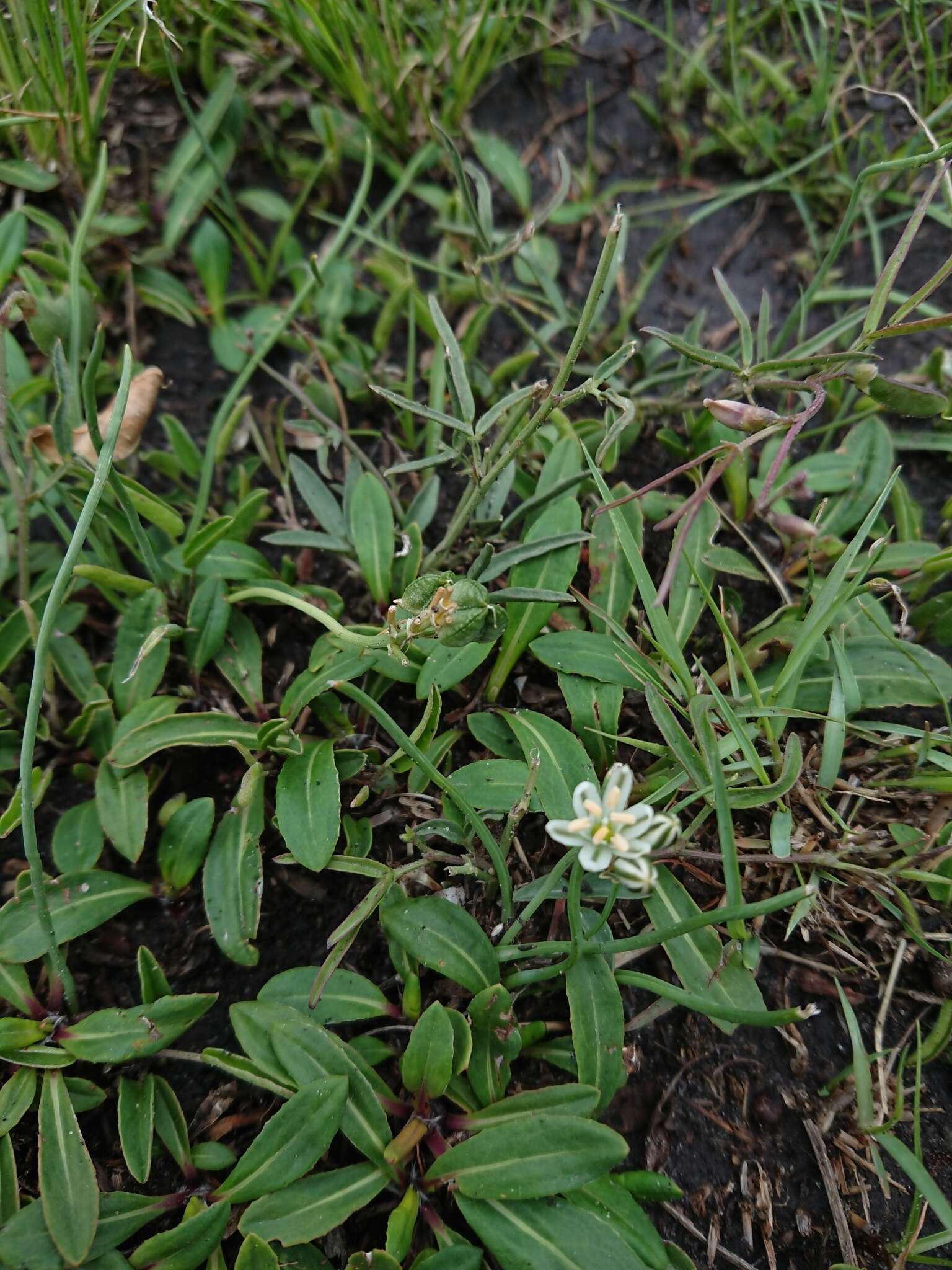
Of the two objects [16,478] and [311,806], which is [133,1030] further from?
[16,478]

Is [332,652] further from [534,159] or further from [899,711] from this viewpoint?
[534,159]

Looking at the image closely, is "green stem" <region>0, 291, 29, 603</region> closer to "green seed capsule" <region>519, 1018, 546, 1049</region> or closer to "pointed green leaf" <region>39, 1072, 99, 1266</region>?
"pointed green leaf" <region>39, 1072, 99, 1266</region>

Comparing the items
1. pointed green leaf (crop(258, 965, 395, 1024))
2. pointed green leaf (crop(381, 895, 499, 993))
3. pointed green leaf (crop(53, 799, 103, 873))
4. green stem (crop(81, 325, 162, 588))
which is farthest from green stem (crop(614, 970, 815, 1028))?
green stem (crop(81, 325, 162, 588))

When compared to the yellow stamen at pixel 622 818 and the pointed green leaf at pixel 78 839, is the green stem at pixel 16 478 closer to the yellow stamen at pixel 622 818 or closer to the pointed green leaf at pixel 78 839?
the pointed green leaf at pixel 78 839

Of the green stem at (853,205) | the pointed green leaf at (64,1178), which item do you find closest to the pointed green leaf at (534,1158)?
the pointed green leaf at (64,1178)

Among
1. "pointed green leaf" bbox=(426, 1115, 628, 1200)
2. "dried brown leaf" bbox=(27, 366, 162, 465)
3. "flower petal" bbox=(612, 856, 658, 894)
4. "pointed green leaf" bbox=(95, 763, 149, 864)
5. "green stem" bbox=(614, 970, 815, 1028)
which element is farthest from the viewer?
"dried brown leaf" bbox=(27, 366, 162, 465)

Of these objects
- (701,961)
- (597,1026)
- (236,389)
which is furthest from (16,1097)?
(236,389)
